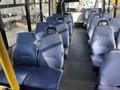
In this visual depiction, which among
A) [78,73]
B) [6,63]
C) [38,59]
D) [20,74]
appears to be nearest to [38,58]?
[38,59]

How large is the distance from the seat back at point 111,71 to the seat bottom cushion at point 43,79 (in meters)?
0.55

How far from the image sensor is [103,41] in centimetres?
301

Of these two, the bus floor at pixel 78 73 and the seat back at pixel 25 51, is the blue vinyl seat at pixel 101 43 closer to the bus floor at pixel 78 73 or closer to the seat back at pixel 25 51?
the bus floor at pixel 78 73

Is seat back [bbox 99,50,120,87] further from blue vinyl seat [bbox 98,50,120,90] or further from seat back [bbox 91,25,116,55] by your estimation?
seat back [bbox 91,25,116,55]

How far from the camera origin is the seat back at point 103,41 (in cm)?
298

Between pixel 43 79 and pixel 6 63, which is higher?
pixel 6 63

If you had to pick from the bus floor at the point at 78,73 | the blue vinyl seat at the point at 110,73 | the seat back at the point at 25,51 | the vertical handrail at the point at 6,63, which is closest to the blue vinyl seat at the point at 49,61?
the seat back at the point at 25,51

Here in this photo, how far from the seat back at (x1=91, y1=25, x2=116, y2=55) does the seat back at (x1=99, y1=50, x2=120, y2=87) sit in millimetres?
1138

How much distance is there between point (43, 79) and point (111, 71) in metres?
0.83

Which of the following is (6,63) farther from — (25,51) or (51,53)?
(25,51)

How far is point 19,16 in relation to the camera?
355 cm

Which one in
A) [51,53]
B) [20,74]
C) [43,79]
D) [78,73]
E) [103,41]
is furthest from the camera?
[78,73]

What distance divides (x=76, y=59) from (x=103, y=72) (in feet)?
7.58

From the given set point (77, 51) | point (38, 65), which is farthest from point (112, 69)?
point (77, 51)
